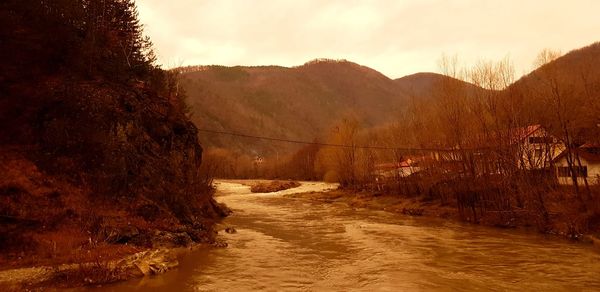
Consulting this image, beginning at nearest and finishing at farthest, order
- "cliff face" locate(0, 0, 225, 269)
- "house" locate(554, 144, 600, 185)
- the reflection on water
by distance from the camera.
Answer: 1. the reflection on water
2. "cliff face" locate(0, 0, 225, 269)
3. "house" locate(554, 144, 600, 185)

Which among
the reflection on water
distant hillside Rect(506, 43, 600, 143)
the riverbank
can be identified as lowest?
the reflection on water

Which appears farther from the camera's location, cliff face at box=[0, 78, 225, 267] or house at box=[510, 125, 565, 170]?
house at box=[510, 125, 565, 170]

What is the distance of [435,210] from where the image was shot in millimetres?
36375

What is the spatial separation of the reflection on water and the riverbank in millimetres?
1554

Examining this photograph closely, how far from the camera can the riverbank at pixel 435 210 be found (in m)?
24.3

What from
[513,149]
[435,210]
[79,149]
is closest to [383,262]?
[79,149]

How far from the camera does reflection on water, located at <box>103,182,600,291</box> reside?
13891mm

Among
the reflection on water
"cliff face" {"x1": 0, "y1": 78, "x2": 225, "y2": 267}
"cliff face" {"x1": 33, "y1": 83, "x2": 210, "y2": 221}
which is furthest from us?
"cliff face" {"x1": 33, "y1": 83, "x2": 210, "y2": 221}

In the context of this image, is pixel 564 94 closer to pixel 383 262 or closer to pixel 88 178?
pixel 383 262

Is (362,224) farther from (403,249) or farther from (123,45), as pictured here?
(123,45)

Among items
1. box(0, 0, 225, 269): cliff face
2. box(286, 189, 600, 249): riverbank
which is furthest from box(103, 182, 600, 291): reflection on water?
box(0, 0, 225, 269): cliff face

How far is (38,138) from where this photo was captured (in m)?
19.1

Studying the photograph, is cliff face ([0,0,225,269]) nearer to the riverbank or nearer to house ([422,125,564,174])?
the riverbank

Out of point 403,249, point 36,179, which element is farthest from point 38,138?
point 403,249
